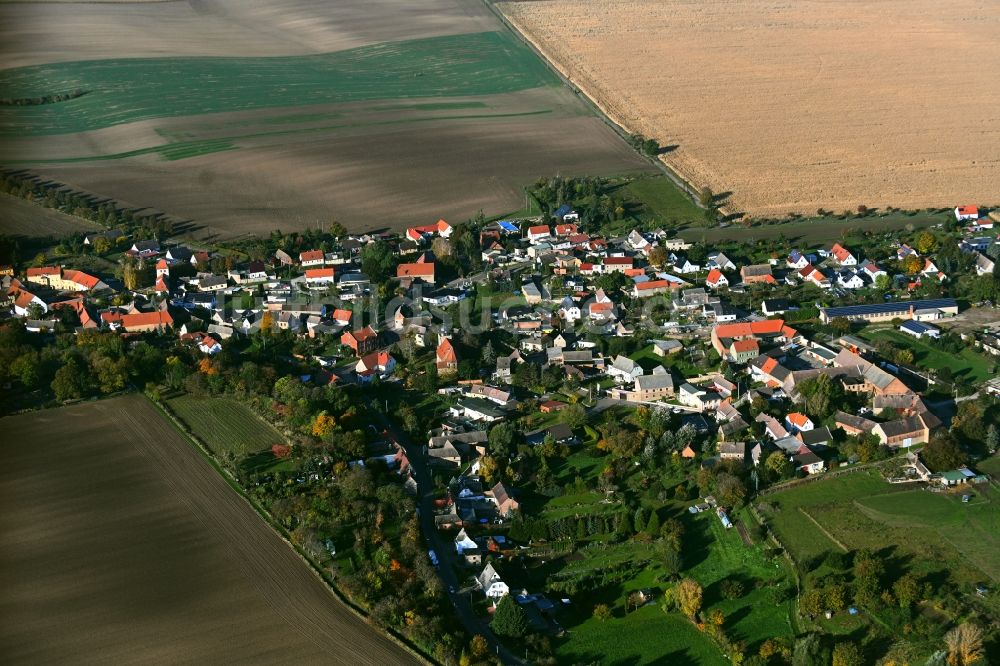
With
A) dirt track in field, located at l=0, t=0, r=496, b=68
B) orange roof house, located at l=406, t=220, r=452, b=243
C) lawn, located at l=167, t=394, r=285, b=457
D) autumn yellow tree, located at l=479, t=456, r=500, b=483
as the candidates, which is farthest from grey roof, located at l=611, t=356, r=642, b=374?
dirt track in field, located at l=0, t=0, r=496, b=68

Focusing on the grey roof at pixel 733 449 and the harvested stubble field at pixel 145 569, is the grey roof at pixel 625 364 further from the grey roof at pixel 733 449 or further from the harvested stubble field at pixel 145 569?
the harvested stubble field at pixel 145 569

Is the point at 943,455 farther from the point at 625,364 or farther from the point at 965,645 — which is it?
the point at 625,364

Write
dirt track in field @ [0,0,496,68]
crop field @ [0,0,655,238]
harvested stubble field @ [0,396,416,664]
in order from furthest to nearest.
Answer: dirt track in field @ [0,0,496,68] < crop field @ [0,0,655,238] < harvested stubble field @ [0,396,416,664]

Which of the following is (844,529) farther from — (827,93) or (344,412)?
(827,93)

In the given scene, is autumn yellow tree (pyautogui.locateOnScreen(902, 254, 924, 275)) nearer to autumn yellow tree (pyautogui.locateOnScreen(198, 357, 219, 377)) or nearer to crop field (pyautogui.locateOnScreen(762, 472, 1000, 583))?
crop field (pyautogui.locateOnScreen(762, 472, 1000, 583))

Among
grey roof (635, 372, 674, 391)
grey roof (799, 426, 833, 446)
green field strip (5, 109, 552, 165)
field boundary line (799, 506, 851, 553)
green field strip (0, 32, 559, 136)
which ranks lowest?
field boundary line (799, 506, 851, 553)

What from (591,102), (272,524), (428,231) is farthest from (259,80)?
(272,524)
